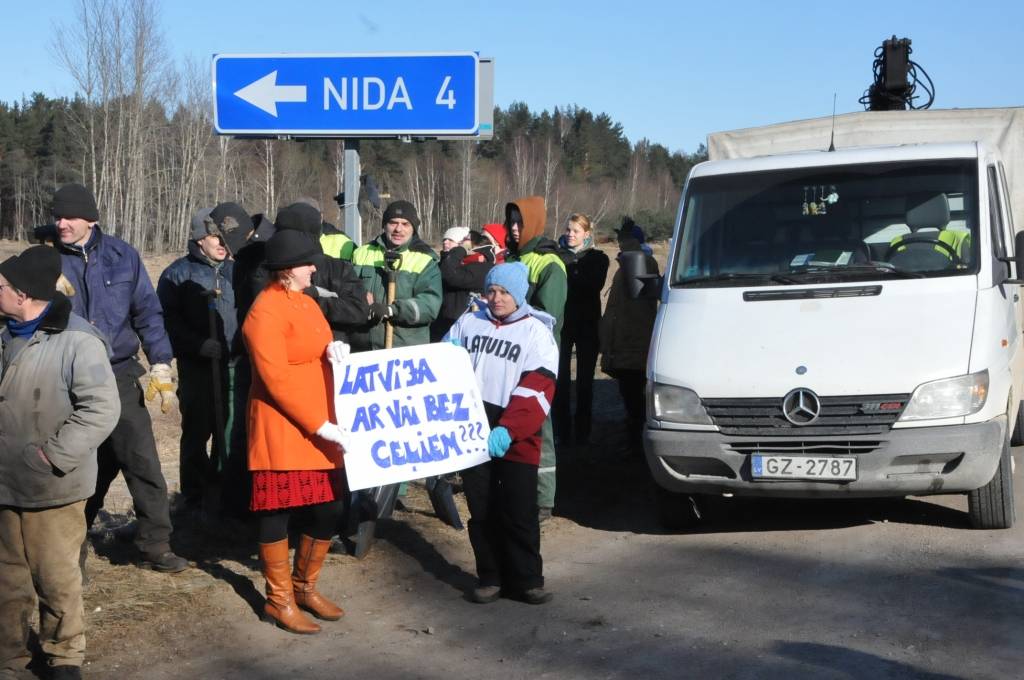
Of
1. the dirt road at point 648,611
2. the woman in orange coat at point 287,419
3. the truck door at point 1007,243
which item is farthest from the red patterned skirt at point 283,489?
the truck door at point 1007,243

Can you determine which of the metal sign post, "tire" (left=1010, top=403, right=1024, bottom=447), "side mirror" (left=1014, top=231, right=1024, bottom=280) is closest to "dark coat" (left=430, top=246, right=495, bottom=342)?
the metal sign post

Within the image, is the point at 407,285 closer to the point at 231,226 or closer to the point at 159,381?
the point at 231,226

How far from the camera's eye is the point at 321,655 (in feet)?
18.9

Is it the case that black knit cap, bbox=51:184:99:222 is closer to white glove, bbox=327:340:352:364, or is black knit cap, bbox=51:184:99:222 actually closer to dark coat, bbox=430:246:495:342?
white glove, bbox=327:340:352:364

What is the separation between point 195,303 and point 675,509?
3.54 metres

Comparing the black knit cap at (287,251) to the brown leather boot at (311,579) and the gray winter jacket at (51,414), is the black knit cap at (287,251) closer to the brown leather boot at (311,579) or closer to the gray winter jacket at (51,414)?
the gray winter jacket at (51,414)

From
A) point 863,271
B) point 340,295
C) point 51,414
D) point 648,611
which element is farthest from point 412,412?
point 863,271

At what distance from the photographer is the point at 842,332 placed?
750 cm

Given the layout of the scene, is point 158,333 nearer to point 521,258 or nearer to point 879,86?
point 521,258

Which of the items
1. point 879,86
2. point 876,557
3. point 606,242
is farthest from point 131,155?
point 876,557

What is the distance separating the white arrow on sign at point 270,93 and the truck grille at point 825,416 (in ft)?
13.8

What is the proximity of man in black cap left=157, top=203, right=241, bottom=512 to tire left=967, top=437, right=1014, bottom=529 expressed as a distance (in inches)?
193

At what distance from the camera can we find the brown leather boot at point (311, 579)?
6.16 metres

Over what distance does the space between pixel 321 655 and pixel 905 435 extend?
3627 millimetres
